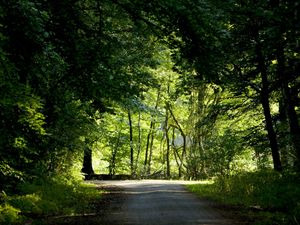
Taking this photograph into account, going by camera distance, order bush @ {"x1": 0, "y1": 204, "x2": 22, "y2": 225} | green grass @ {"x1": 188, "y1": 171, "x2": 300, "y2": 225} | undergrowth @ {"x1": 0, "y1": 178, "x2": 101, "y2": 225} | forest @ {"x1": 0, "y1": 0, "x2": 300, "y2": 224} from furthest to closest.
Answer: undergrowth @ {"x1": 0, "y1": 178, "x2": 101, "y2": 225}, green grass @ {"x1": 188, "y1": 171, "x2": 300, "y2": 225}, bush @ {"x1": 0, "y1": 204, "x2": 22, "y2": 225}, forest @ {"x1": 0, "y1": 0, "x2": 300, "y2": 224}

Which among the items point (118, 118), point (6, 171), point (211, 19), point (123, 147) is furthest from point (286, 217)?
point (123, 147)

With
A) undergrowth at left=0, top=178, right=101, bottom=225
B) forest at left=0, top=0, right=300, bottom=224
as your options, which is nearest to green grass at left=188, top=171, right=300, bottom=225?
forest at left=0, top=0, right=300, bottom=224

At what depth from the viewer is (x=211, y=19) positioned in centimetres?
753

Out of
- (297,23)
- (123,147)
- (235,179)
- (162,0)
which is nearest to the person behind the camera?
(162,0)

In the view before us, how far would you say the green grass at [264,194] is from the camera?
1011 centimetres

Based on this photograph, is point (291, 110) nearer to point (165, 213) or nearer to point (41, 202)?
point (165, 213)

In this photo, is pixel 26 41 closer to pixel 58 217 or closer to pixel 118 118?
pixel 58 217

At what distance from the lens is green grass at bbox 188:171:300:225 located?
1011 centimetres

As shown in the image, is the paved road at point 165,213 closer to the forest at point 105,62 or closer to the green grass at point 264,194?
the green grass at point 264,194

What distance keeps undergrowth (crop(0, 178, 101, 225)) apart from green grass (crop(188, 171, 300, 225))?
521cm

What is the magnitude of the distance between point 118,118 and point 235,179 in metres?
21.9

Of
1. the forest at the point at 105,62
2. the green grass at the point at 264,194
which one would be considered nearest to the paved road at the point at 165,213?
the green grass at the point at 264,194

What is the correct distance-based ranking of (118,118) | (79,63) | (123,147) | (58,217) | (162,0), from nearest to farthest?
(162,0) → (79,63) → (58,217) → (118,118) → (123,147)

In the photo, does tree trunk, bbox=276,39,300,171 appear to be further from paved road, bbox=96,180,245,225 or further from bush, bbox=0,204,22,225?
bush, bbox=0,204,22,225
